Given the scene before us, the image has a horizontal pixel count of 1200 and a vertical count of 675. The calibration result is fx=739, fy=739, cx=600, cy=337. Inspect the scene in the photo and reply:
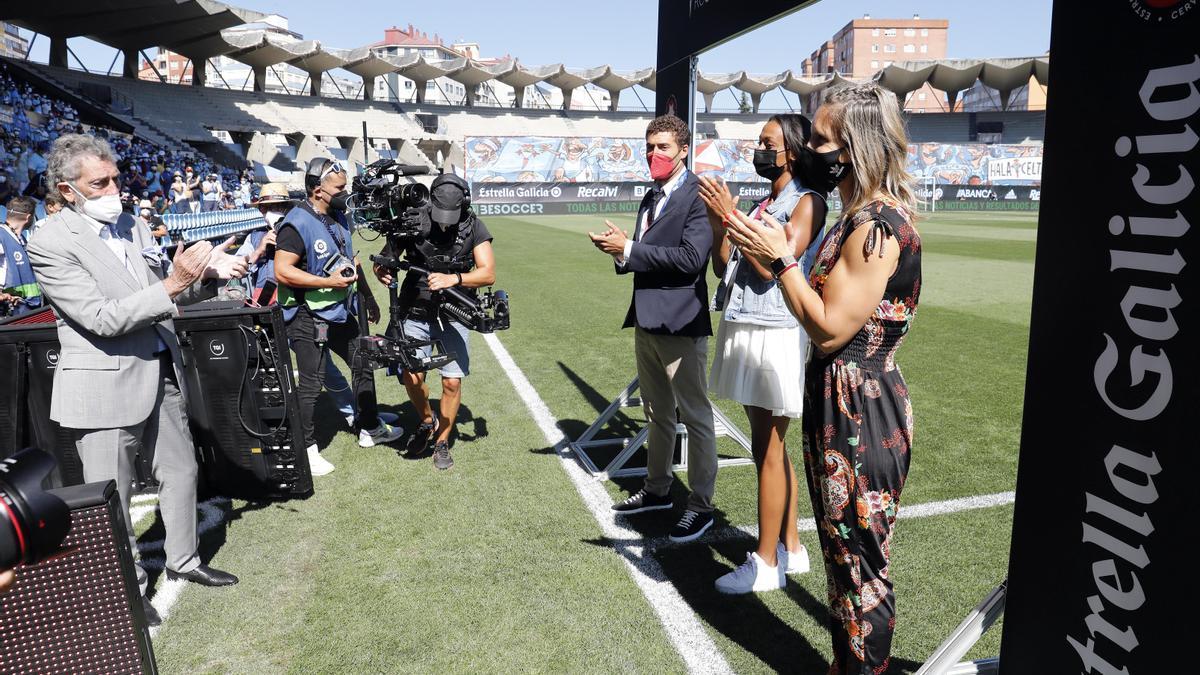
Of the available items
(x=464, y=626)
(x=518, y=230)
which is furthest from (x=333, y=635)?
(x=518, y=230)

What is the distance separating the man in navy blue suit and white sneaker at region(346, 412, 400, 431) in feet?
9.10

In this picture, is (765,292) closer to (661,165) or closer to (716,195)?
(716,195)

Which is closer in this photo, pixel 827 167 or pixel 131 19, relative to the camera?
pixel 827 167

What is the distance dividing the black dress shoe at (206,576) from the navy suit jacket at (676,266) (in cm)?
237

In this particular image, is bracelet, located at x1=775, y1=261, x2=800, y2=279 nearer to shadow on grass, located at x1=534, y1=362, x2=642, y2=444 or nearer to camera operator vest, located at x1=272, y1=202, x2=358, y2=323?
shadow on grass, located at x1=534, y1=362, x2=642, y2=444

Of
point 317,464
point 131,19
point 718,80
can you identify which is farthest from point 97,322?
point 718,80

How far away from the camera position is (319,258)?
504 cm

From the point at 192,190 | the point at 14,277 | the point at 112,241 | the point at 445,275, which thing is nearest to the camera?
the point at 112,241

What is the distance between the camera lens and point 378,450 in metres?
5.46

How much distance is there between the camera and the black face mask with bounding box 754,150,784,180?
10.7 feet

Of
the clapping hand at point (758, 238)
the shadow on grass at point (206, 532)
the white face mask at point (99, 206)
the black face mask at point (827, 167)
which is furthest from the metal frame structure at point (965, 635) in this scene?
the white face mask at point (99, 206)

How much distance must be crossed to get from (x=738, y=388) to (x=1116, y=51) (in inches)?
85.2

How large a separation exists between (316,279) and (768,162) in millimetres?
3137

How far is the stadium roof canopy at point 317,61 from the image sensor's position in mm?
35219
